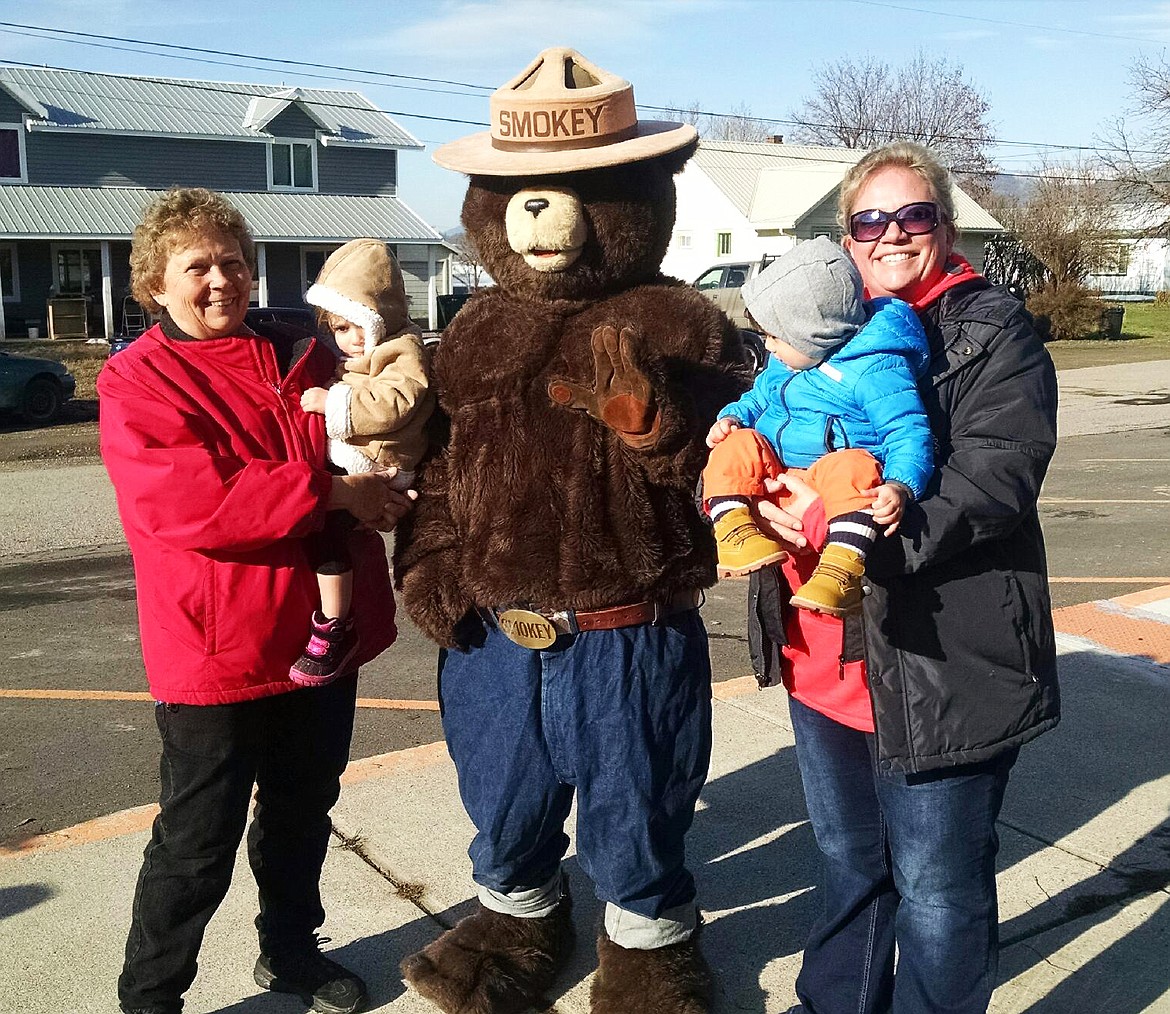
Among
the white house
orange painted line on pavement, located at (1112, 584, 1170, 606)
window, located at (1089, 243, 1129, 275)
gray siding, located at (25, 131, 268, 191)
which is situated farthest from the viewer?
the white house

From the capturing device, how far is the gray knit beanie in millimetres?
2209

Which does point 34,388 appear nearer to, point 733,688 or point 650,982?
point 733,688

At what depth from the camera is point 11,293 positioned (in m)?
26.9

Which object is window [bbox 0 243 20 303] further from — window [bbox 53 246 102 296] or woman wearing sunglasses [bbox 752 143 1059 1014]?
woman wearing sunglasses [bbox 752 143 1059 1014]

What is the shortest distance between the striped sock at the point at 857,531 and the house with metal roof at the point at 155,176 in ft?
85.2

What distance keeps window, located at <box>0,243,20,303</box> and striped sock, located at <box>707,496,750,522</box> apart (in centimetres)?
2810

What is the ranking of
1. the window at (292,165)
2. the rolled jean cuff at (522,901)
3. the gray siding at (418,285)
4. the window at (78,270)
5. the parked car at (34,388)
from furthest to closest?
the gray siding at (418,285) → the window at (292,165) → the window at (78,270) → the parked car at (34,388) → the rolled jean cuff at (522,901)

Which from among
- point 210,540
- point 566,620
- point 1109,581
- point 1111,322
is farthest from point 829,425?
point 1111,322

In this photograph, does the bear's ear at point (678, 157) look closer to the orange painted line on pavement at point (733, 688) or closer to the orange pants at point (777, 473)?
the orange pants at point (777, 473)

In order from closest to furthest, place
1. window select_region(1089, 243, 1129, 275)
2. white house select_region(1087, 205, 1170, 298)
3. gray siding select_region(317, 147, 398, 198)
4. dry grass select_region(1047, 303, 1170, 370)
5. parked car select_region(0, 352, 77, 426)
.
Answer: parked car select_region(0, 352, 77, 426)
dry grass select_region(1047, 303, 1170, 370)
gray siding select_region(317, 147, 398, 198)
window select_region(1089, 243, 1129, 275)
white house select_region(1087, 205, 1170, 298)

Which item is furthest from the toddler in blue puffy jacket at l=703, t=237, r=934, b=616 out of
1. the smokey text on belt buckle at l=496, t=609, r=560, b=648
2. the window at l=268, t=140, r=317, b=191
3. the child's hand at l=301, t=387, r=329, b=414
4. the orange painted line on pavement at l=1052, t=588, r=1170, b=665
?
the window at l=268, t=140, r=317, b=191

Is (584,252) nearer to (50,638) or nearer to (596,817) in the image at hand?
(596,817)

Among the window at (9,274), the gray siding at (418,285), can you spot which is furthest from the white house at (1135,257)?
the window at (9,274)

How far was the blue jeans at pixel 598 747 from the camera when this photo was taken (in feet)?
8.75
